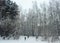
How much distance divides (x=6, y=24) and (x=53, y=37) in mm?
876

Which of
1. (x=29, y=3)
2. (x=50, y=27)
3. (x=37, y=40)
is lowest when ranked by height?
(x=37, y=40)

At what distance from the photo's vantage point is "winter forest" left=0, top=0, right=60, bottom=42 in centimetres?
182

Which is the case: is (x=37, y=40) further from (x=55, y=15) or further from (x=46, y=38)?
(x=55, y=15)

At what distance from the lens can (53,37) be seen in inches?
71.5

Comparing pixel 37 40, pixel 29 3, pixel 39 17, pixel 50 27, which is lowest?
pixel 37 40

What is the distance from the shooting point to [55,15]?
1818 mm

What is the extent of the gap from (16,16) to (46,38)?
67 centimetres

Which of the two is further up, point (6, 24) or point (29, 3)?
point (29, 3)

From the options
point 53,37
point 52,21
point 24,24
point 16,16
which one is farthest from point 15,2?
point 53,37

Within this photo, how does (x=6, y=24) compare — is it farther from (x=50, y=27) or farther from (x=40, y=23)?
(x=50, y=27)

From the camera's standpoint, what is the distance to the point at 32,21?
1.85 meters

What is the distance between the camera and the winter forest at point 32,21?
182cm

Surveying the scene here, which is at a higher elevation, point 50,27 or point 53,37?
point 50,27

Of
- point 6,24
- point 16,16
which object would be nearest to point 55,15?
point 16,16
